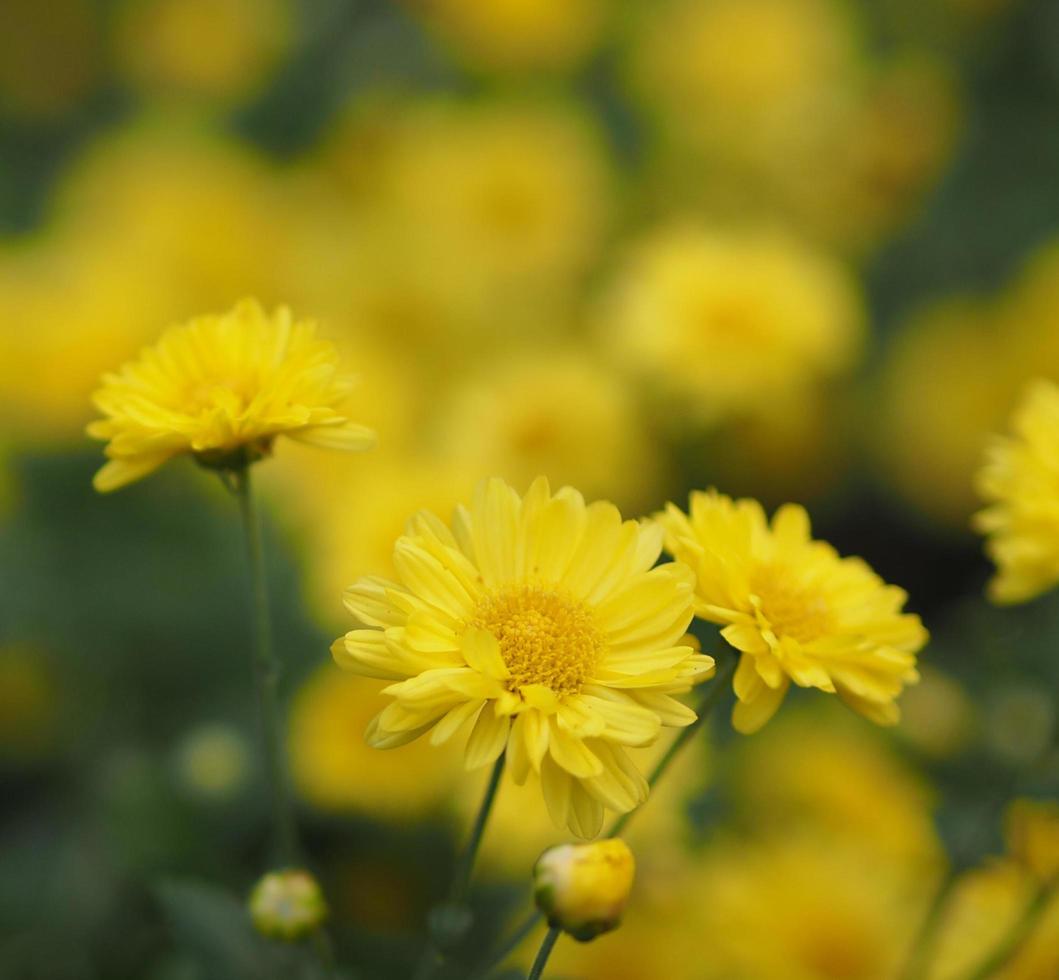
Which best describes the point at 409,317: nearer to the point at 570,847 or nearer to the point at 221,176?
the point at 221,176

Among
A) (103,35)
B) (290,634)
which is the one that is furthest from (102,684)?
(103,35)

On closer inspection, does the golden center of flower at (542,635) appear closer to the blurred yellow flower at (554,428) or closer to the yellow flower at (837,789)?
the yellow flower at (837,789)

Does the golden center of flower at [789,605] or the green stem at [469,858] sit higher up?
the golden center of flower at [789,605]

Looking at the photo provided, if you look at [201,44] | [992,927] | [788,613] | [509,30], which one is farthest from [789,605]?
[201,44]

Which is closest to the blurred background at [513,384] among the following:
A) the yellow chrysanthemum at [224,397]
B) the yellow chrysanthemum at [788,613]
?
the yellow chrysanthemum at [788,613]

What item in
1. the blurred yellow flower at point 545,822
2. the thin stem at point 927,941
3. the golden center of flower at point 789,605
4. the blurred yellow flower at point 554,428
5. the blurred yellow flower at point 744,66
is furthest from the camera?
the blurred yellow flower at point 744,66

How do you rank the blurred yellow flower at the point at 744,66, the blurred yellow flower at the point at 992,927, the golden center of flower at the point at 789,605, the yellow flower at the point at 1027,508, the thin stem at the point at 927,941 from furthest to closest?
the blurred yellow flower at the point at 744,66 → the blurred yellow flower at the point at 992,927 → the thin stem at the point at 927,941 → the yellow flower at the point at 1027,508 → the golden center of flower at the point at 789,605

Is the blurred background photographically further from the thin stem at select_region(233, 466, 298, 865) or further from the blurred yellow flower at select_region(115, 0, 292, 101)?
the thin stem at select_region(233, 466, 298, 865)

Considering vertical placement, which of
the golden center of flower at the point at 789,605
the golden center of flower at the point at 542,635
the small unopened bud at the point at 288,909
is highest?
the golden center of flower at the point at 789,605
